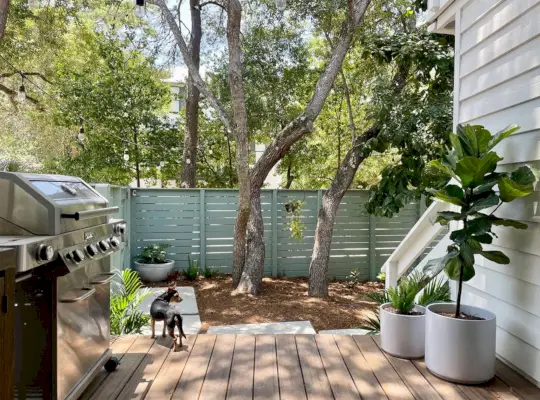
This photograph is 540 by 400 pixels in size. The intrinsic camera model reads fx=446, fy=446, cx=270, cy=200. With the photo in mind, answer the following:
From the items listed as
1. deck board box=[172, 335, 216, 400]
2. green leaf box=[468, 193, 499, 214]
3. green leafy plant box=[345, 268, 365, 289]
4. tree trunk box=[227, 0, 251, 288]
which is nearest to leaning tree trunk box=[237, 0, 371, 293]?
tree trunk box=[227, 0, 251, 288]

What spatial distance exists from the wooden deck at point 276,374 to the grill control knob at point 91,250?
67 centimetres

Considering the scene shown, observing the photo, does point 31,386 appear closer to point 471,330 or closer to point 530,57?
point 471,330

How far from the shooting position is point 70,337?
1.76 metres

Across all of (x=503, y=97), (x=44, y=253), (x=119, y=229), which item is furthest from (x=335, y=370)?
(x=503, y=97)

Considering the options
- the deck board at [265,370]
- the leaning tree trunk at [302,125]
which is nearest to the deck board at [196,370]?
the deck board at [265,370]

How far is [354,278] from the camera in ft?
22.8

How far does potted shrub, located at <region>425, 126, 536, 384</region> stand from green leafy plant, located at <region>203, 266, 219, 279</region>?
4.59 meters

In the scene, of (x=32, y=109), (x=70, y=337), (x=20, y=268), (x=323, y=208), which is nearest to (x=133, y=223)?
(x=323, y=208)

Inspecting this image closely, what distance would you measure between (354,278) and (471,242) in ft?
16.0

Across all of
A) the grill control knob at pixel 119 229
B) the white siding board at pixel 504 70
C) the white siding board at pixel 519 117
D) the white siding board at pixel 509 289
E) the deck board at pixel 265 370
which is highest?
the white siding board at pixel 504 70

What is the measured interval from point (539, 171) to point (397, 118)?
323cm

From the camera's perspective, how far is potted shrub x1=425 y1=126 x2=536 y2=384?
83.5 inches

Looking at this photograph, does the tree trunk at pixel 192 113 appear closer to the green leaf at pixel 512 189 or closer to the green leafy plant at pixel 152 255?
the green leafy plant at pixel 152 255

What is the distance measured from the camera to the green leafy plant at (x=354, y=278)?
6805mm
